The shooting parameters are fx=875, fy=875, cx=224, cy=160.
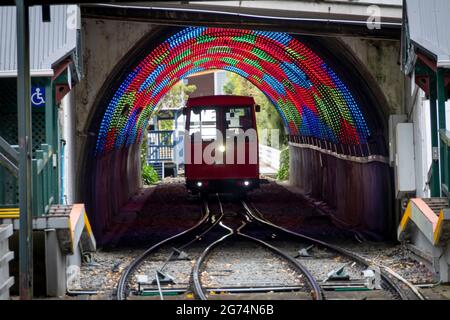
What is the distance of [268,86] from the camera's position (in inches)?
1182

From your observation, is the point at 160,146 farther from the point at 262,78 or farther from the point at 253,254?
the point at 253,254

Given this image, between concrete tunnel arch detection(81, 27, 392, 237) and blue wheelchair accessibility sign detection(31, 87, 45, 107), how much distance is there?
327 centimetres

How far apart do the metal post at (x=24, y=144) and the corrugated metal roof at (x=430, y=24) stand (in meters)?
5.37

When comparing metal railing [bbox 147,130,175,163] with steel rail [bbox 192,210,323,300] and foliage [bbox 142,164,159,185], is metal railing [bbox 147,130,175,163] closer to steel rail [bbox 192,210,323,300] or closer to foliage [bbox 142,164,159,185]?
foliage [bbox 142,164,159,185]

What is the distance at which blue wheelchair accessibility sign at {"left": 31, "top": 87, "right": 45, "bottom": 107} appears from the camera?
11398 mm

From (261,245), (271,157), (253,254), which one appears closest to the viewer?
(253,254)

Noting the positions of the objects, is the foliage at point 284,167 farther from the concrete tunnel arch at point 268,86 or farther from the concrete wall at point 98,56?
the concrete wall at point 98,56

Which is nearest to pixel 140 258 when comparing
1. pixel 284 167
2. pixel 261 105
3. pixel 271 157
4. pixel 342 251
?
pixel 342 251

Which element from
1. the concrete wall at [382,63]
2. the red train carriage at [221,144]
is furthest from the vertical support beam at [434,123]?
the red train carriage at [221,144]

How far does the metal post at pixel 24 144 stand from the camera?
6.97m

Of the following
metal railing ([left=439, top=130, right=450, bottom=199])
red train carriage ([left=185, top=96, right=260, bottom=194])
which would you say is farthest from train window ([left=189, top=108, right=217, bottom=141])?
metal railing ([left=439, top=130, right=450, bottom=199])

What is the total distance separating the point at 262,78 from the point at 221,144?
6245 mm
